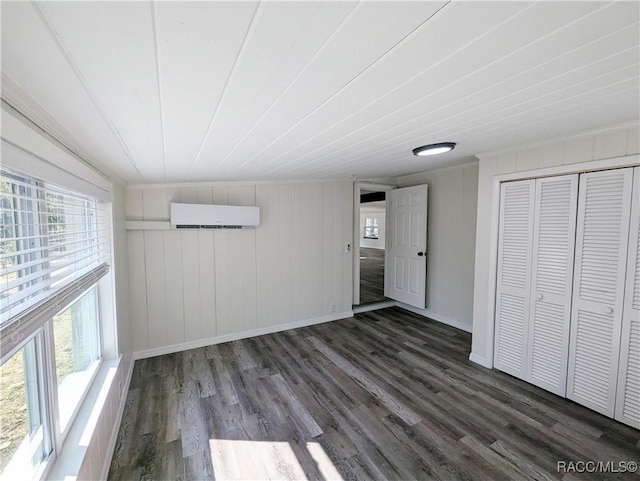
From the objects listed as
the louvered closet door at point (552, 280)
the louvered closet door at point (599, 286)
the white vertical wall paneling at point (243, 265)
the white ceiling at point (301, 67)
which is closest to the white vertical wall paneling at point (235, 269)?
the white vertical wall paneling at point (243, 265)

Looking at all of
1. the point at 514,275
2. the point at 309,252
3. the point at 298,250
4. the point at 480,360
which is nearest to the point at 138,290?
the point at 298,250

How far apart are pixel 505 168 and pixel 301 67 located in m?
2.50

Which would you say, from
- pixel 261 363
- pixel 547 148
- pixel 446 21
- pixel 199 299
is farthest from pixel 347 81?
pixel 199 299

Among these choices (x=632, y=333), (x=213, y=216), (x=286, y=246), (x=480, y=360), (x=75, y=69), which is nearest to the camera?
(x=75, y=69)

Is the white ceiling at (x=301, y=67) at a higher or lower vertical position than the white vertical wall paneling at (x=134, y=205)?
higher

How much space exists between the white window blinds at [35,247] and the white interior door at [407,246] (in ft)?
12.2

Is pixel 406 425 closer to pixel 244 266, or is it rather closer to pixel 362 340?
pixel 362 340

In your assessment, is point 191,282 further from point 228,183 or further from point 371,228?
point 371,228

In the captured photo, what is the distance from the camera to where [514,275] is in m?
2.65

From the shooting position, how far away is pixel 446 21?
0.71 meters

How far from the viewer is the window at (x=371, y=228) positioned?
13031 millimetres

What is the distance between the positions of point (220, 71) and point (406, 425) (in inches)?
96.0

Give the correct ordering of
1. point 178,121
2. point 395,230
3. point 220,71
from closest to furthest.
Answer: point 220,71, point 178,121, point 395,230

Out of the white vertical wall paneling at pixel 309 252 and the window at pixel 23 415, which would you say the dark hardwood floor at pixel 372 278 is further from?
the window at pixel 23 415
